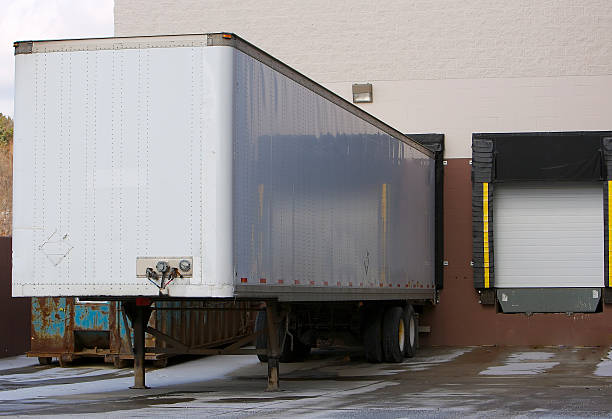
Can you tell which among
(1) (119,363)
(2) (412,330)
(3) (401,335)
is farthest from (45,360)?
(2) (412,330)

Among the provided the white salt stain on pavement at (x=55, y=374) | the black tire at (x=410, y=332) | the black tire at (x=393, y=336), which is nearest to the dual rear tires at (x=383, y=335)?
the black tire at (x=393, y=336)

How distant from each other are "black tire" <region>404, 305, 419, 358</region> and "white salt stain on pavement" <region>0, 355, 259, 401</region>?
3083 millimetres

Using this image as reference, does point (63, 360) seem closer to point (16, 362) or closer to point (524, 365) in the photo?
point (16, 362)

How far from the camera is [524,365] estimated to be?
1883 centimetres

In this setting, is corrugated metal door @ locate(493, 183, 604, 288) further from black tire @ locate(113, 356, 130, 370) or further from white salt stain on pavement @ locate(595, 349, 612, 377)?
black tire @ locate(113, 356, 130, 370)

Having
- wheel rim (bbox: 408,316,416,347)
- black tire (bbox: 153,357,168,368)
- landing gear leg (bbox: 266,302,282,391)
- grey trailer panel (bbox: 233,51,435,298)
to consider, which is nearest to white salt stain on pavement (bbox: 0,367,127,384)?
black tire (bbox: 153,357,168,368)

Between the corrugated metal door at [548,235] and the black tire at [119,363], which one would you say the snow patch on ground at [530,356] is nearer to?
the corrugated metal door at [548,235]

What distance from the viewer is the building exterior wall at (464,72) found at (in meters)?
24.8

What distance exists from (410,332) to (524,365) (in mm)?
3205

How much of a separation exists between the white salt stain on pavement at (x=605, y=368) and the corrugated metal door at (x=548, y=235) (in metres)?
3.77

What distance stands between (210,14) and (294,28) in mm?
2251

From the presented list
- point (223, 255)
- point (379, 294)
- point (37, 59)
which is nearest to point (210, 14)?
point (379, 294)

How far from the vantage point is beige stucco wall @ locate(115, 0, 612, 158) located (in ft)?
81.9

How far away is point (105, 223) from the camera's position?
12391 millimetres
